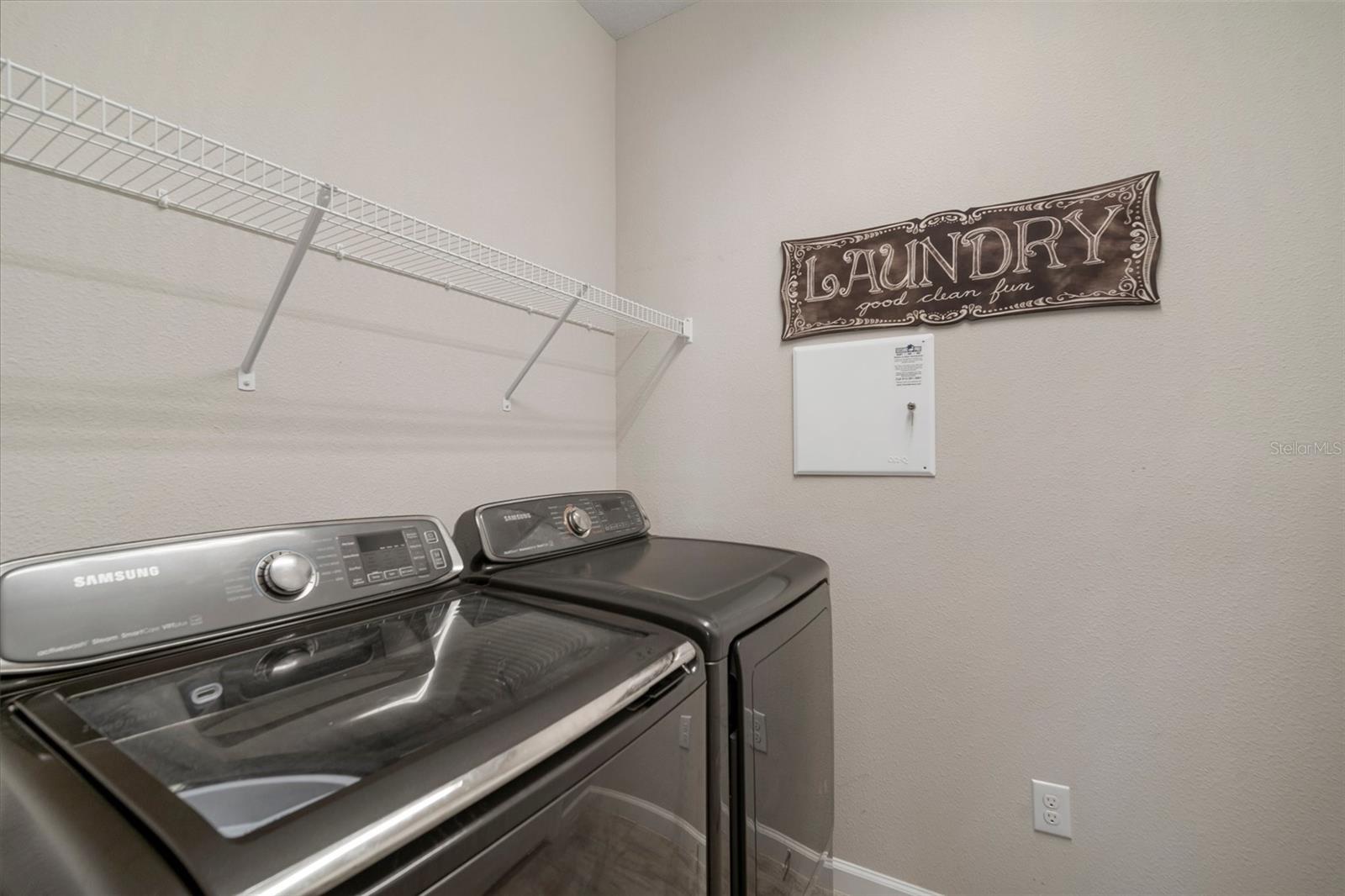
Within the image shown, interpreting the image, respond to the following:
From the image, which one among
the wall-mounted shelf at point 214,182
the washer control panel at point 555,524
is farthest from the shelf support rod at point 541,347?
the washer control panel at point 555,524

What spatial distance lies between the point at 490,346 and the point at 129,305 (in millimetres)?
767

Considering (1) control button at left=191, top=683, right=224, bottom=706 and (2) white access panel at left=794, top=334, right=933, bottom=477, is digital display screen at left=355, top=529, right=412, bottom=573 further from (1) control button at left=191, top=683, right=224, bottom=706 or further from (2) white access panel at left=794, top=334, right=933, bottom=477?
(2) white access panel at left=794, top=334, right=933, bottom=477

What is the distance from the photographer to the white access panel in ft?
5.19

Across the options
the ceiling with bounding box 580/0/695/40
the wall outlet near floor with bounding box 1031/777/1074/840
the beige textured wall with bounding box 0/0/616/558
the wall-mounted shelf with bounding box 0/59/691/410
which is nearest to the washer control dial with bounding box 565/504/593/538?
the beige textured wall with bounding box 0/0/616/558

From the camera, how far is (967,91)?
60.6 inches

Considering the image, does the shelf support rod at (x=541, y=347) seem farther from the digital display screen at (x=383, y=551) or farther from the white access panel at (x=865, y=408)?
the white access panel at (x=865, y=408)

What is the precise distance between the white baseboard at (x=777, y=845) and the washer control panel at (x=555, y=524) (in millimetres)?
672

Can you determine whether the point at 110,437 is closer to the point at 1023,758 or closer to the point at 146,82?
the point at 146,82

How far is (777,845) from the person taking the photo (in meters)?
1.10

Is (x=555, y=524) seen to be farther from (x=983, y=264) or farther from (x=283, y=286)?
(x=983, y=264)

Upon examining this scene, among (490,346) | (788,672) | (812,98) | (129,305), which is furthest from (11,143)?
(812,98)

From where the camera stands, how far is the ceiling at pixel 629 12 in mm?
1981

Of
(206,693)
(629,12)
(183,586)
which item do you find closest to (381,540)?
(183,586)

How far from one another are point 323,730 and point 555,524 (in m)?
0.88
